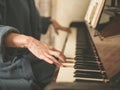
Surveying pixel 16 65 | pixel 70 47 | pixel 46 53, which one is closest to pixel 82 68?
pixel 46 53

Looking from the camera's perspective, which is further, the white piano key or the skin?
the white piano key

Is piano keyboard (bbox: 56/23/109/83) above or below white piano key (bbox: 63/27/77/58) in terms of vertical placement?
above

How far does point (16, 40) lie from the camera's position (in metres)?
1.03

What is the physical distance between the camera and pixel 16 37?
103 centimetres

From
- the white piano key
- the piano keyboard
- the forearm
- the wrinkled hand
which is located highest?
the wrinkled hand

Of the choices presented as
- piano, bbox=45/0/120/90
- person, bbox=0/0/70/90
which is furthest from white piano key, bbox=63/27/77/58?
person, bbox=0/0/70/90

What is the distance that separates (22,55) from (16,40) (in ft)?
1.20

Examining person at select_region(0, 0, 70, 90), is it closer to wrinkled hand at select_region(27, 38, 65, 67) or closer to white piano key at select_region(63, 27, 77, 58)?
wrinkled hand at select_region(27, 38, 65, 67)

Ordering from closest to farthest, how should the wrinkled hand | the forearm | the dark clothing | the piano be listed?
the piano, the wrinkled hand, the forearm, the dark clothing

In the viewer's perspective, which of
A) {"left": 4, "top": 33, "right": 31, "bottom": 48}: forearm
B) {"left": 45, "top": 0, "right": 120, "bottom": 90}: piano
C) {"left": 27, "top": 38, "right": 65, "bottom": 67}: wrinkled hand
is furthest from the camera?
{"left": 4, "top": 33, "right": 31, "bottom": 48}: forearm

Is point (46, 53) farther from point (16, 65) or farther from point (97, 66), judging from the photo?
point (16, 65)

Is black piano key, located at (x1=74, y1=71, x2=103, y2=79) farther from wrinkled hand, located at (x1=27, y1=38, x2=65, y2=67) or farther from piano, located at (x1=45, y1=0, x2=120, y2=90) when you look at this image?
wrinkled hand, located at (x1=27, y1=38, x2=65, y2=67)

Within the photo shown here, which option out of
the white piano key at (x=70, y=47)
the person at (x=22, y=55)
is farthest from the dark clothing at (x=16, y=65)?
the white piano key at (x=70, y=47)

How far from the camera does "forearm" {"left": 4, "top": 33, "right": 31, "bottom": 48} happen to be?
992 millimetres
